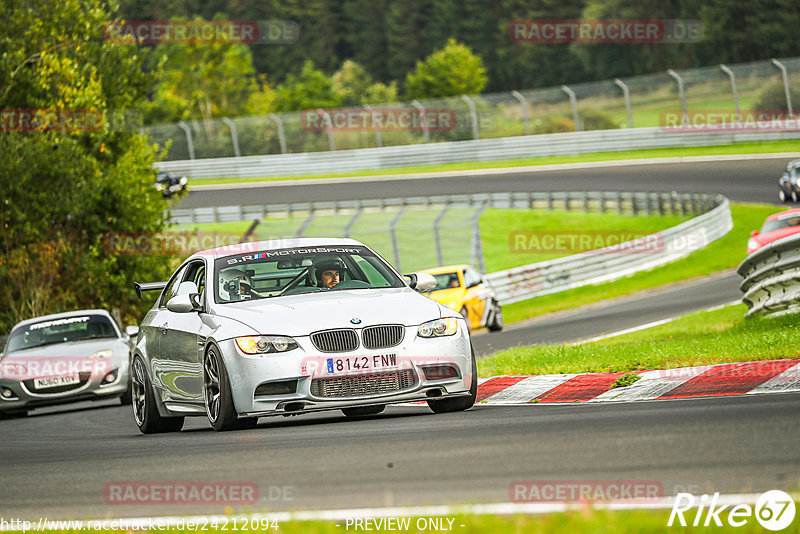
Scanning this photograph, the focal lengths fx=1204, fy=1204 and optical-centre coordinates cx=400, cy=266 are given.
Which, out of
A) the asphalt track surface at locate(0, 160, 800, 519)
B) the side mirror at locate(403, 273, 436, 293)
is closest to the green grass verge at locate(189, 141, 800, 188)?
the side mirror at locate(403, 273, 436, 293)

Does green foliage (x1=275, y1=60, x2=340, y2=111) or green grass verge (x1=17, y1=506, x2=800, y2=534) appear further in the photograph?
green foliage (x1=275, y1=60, x2=340, y2=111)

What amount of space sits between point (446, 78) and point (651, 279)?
63.8 meters

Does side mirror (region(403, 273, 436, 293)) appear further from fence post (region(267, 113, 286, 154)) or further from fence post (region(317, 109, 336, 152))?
fence post (region(317, 109, 336, 152))

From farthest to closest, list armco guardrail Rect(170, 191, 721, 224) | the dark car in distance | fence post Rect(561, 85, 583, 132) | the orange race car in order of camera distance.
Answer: fence post Rect(561, 85, 583, 132) → armco guardrail Rect(170, 191, 721, 224) → the dark car in distance → the orange race car

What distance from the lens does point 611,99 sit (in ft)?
169

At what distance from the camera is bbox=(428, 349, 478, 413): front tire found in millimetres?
9453

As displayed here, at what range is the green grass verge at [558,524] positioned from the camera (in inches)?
168

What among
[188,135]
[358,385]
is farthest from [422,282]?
[188,135]

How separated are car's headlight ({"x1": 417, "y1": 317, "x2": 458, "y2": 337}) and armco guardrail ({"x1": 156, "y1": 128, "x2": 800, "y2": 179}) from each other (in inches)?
1658

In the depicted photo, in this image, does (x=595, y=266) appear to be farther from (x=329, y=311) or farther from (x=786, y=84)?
(x=329, y=311)

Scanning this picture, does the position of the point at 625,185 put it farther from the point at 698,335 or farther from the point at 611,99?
the point at 698,335

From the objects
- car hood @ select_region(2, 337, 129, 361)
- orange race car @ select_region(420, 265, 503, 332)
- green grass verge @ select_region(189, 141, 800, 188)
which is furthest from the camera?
green grass verge @ select_region(189, 141, 800, 188)

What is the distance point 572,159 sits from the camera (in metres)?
52.7

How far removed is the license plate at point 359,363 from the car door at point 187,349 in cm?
119
